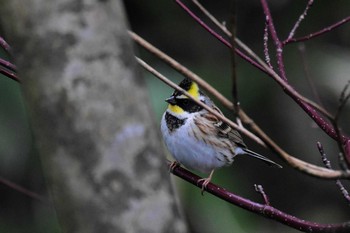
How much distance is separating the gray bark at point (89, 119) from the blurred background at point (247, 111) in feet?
10.9

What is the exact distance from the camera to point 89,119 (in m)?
1.03

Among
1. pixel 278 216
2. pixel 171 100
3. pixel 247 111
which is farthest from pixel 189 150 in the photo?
pixel 247 111

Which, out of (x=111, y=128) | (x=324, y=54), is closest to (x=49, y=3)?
(x=111, y=128)

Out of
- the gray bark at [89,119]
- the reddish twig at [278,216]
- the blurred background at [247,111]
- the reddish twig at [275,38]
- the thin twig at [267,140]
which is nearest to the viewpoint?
the gray bark at [89,119]

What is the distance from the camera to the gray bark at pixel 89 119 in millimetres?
1021

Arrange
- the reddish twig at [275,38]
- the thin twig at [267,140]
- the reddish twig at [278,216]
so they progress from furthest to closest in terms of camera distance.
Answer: the reddish twig at [275,38] < the reddish twig at [278,216] < the thin twig at [267,140]

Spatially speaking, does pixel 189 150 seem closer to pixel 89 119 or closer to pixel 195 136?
pixel 195 136

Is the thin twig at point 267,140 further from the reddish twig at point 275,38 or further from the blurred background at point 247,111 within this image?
the blurred background at point 247,111

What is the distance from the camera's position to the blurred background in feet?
14.9

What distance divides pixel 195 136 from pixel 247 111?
6.35 feet

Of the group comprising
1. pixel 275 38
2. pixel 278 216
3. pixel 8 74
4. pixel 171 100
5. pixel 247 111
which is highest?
pixel 8 74

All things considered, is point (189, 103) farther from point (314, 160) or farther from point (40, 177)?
point (314, 160)

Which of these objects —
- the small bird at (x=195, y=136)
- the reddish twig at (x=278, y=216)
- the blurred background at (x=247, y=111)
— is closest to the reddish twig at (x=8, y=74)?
the reddish twig at (x=278, y=216)

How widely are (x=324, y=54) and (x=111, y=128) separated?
461cm
